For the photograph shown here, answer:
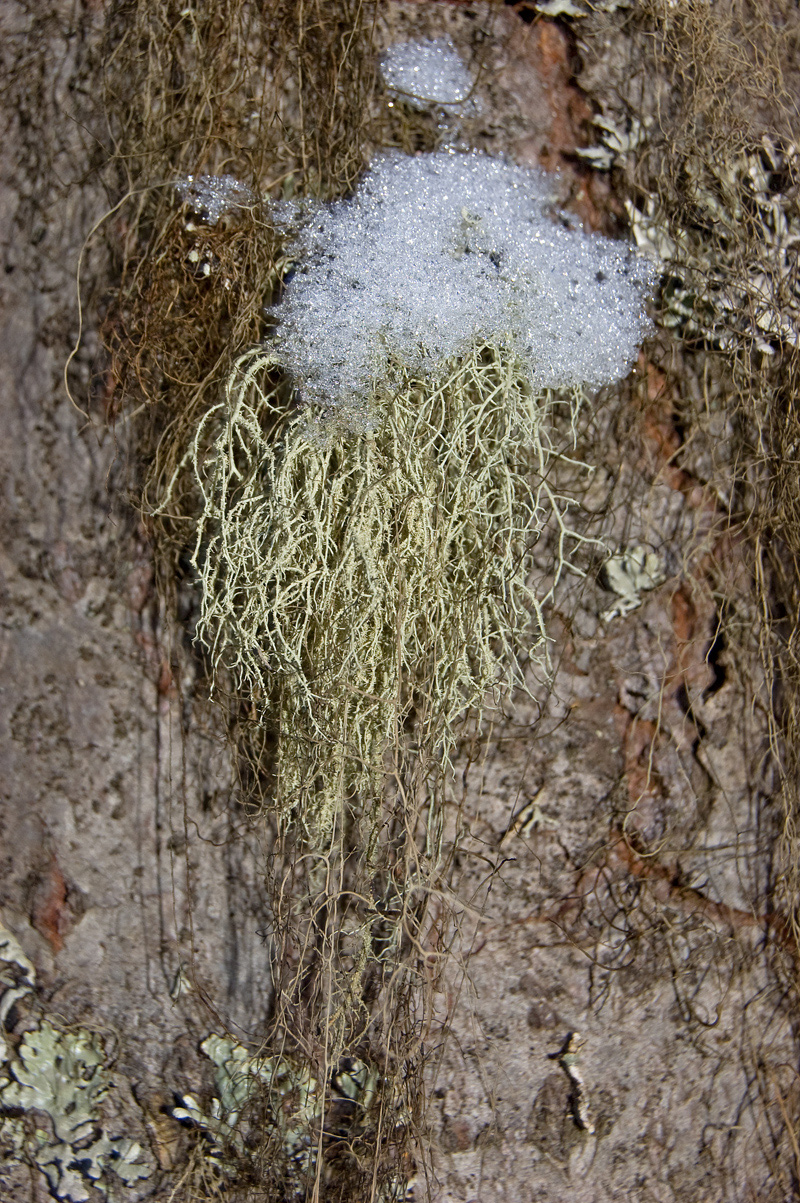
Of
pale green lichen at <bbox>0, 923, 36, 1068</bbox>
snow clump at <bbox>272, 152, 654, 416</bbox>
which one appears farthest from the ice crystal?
pale green lichen at <bbox>0, 923, 36, 1068</bbox>

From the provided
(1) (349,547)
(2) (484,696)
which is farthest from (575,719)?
(1) (349,547)

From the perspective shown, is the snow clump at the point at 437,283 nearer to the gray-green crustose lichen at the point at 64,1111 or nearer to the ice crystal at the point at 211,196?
the ice crystal at the point at 211,196

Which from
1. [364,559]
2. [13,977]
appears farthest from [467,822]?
[13,977]

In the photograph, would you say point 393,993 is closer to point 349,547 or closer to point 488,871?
point 488,871

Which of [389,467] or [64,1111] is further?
[64,1111]

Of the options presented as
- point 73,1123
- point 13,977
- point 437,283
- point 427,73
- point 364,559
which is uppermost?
point 427,73

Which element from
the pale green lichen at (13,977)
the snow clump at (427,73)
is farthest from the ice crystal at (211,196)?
the pale green lichen at (13,977)

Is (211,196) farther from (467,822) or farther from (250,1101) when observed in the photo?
(250,1101)

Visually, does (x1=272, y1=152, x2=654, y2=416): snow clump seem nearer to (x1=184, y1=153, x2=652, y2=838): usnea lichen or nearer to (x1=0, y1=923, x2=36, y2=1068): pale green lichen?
(x1=184, y1=153, x2=652, y2=838): usnea lichen
